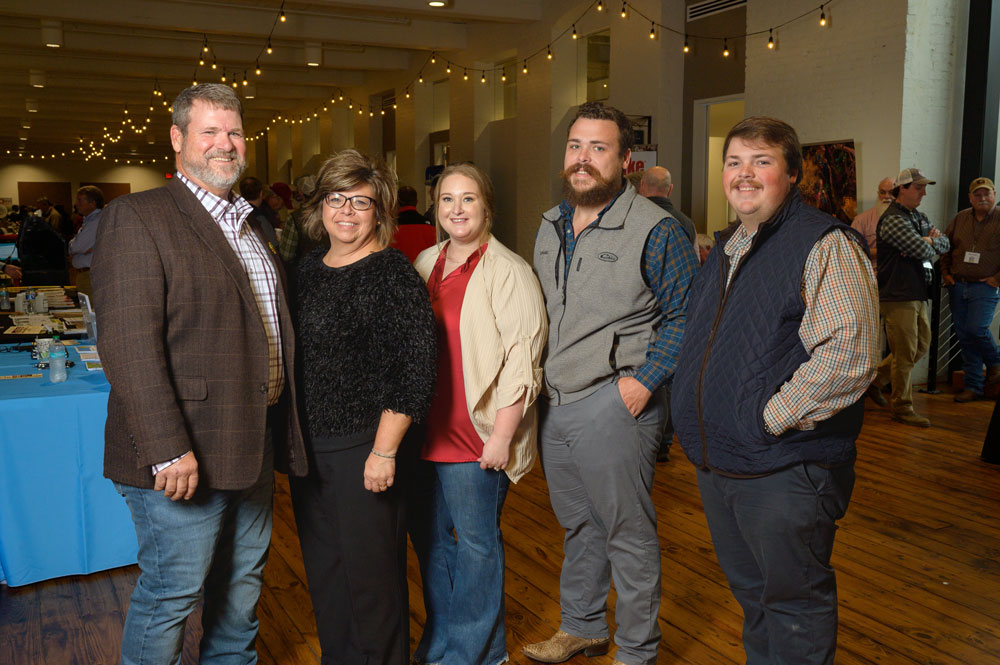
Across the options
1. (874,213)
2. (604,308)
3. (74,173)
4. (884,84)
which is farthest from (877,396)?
(74,173)

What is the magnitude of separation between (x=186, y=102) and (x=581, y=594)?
6.31 ft

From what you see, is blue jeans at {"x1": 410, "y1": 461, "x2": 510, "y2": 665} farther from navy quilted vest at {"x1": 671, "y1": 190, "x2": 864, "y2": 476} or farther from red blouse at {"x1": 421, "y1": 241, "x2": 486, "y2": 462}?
navy quilted vest at {"x1": 671, "y1": 190, "x2": 864, "y2": 476}

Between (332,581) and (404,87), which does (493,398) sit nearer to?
(332,581)

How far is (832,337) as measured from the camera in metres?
1.86

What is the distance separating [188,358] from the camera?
204 centimetres

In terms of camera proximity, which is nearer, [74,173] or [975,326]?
[975,326]

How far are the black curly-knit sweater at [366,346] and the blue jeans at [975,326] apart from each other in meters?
6.11

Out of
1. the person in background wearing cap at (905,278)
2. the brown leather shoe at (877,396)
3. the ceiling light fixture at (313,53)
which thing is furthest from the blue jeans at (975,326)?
the ceiling light fixture at (313,53)

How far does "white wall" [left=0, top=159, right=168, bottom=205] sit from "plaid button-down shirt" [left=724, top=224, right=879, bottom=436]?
34124 mm

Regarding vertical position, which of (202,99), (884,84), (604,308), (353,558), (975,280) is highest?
(884,84)

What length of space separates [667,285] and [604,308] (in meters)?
0.20

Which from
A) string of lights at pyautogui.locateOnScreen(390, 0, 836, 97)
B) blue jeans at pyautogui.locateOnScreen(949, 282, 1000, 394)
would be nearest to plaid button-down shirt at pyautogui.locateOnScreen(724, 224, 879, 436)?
blue jeans at pyautogui.locateOnScreen(949, 282, 1000, 394)

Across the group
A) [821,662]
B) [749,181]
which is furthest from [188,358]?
[821,662]

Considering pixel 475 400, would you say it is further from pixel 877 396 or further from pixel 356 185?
pixel 877 396
